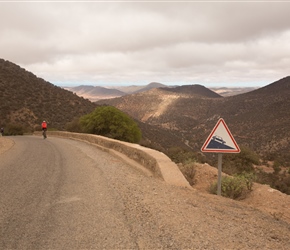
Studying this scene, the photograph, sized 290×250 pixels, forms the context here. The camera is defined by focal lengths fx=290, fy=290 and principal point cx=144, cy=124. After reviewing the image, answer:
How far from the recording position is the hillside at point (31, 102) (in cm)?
4856

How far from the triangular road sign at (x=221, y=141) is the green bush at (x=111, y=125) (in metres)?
19.4

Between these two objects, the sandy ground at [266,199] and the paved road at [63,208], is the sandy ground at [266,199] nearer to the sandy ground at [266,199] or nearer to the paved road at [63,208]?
the sandy ground at [266,199]

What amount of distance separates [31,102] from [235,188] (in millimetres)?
52134

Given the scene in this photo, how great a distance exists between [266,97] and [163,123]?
44320mm

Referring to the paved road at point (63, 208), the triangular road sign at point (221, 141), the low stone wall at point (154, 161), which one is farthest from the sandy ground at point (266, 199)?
the paved road at point (63, 208)

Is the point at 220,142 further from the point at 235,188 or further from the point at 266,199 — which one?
the point at 266,199

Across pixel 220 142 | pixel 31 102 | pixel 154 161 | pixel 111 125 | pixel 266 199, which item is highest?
pixel 31 102

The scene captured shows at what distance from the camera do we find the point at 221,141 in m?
6.62

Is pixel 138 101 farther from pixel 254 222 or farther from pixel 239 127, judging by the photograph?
pixel 254 222

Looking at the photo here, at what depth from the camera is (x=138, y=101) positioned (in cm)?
18538

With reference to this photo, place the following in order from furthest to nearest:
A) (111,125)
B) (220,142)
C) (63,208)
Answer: (111,125) < (220,142) < (63,208)

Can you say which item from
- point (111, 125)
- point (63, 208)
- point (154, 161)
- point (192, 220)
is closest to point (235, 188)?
point (154, 161)

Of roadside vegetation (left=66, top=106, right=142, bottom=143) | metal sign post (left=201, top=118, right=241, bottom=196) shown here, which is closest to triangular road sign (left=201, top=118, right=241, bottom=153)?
metal sign post (left=201, top=118, right=241, bottom=196)

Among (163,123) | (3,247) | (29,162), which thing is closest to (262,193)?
(3,247)
